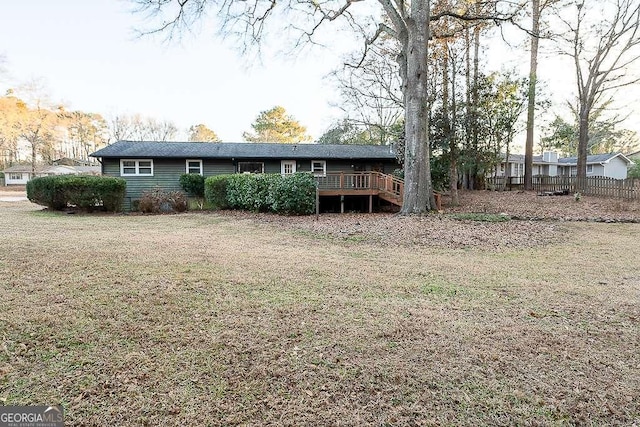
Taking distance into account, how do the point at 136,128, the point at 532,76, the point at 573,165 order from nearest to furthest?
the point at 532,76 → the point at 573,165 → the point at 136,128

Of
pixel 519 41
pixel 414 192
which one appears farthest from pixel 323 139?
pixel 414 192

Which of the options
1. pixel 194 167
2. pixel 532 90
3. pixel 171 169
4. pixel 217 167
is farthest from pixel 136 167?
pixel 532 90

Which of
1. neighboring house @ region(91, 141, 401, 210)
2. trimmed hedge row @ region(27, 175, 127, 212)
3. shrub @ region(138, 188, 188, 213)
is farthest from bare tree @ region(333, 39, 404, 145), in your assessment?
trimmed hedge row @ region(27, 175, 127, 212)

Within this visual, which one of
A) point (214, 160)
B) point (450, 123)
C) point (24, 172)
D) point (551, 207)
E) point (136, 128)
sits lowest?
point (551, 207)

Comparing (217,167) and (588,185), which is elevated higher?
(217,167)

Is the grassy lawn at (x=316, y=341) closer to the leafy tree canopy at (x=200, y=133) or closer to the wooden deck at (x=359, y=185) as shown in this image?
the wooden deck at (x=359, y=185)

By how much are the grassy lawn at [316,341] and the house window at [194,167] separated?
42.5 feet

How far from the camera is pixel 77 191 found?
45.9 ft

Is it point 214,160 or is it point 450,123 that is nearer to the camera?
point 450,123

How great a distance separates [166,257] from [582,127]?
73.4ft

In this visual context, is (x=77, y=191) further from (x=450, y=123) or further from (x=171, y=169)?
(x=450, y=123)

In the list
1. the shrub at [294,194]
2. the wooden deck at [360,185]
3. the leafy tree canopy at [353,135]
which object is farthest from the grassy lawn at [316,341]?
the leafy tree canopy at [353,135]

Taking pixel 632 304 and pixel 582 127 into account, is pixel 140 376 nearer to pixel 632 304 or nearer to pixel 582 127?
pixel 632 304

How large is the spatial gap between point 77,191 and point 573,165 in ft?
140
